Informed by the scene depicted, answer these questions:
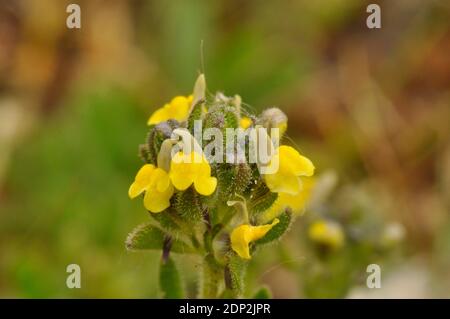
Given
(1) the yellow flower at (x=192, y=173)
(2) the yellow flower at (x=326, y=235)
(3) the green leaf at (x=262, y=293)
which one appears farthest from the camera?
(2) the yellow flower at (x=326, y=235)

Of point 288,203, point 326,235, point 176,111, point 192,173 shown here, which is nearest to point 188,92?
point 326,235

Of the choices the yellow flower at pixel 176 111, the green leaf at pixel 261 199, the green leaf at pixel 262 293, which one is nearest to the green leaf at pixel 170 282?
the green leaf at pixel 262 293

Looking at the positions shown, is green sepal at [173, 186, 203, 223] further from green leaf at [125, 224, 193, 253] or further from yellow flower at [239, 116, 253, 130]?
yellow flower at [239, 116, 253, 130]

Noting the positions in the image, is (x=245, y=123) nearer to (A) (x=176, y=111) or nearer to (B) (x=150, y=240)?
(A) (x=176, y=111)

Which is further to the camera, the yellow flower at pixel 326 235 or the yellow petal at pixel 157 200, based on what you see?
the yellow flower at pixel 326 235

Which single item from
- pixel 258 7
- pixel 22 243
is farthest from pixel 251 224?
pixel 258 7

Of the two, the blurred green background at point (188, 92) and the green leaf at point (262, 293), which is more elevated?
the blurred green background at point (188, 92)

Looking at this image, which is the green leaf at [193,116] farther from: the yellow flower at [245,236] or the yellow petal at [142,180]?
the yellow flower at [245,236]
